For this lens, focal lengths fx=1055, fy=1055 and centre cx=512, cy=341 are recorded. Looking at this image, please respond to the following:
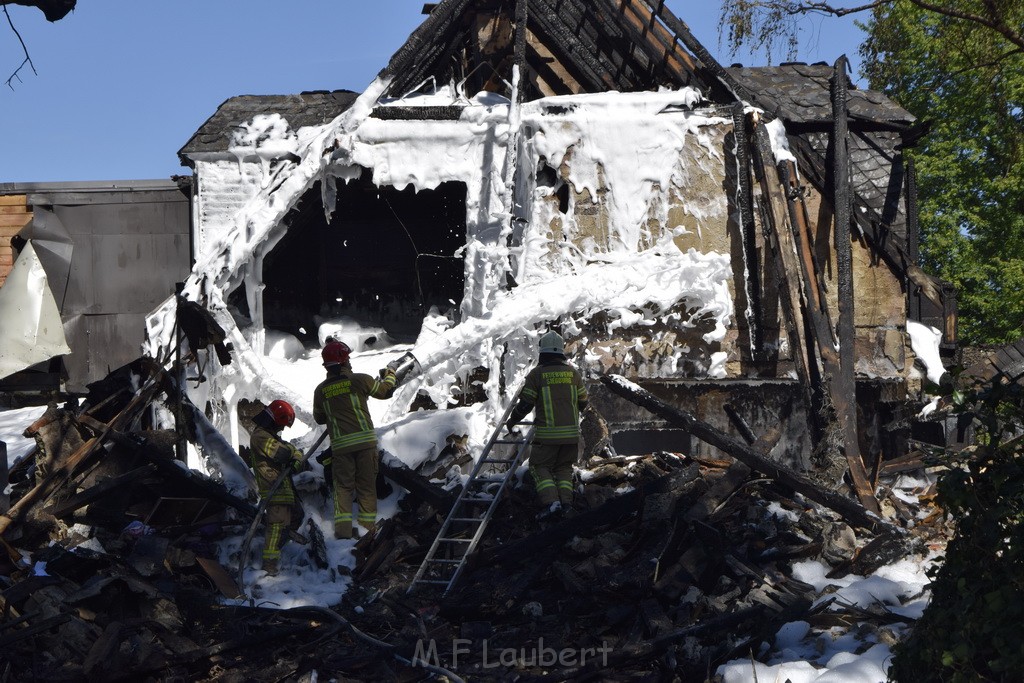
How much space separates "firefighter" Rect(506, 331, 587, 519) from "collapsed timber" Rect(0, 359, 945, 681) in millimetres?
223

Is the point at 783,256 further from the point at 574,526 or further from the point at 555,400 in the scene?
the point at 574,526

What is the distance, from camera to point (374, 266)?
48.1 ft

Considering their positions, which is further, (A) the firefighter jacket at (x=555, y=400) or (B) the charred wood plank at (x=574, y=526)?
(A) the firefighter jacket at (x=555, y=400)

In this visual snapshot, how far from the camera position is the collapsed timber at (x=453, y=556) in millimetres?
6434

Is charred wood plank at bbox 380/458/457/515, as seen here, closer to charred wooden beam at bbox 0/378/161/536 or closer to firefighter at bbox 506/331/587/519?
firefighter at bbox 506/331/587/519

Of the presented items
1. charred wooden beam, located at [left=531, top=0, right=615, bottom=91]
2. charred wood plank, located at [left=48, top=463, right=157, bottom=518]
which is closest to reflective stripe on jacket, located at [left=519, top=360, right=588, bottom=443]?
charred wood plank, located at [left=48, top=463, right=157, bottom=518]

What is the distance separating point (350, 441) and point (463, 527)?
1.19 m

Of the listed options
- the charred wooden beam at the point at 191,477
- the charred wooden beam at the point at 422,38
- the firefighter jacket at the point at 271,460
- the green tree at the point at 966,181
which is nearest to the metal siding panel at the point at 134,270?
the charred wooden beam at the point at 422,38

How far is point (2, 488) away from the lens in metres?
8.30

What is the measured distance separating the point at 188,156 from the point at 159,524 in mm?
5376

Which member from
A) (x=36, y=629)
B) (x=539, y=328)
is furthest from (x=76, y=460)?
(x=539, y=328)

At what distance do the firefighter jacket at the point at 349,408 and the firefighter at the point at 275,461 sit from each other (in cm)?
35

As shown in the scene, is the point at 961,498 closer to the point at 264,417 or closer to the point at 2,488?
the point at 264,417

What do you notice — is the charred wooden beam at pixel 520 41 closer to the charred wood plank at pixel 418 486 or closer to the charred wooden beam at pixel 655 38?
the charred wooden beam at pixel 655 38
